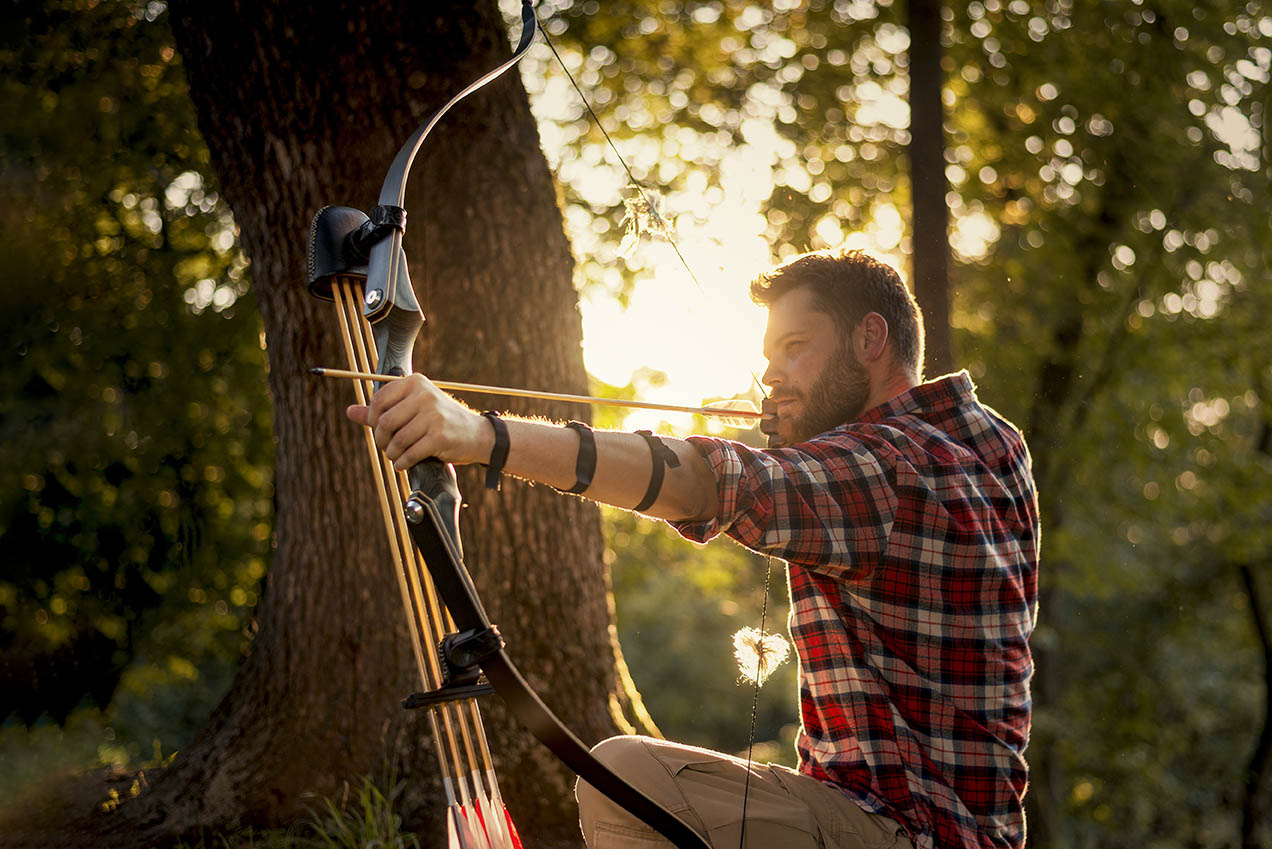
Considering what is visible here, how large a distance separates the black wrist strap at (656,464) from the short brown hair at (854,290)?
594 mm

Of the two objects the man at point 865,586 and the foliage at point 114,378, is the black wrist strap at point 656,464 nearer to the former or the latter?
the man at point 865,586

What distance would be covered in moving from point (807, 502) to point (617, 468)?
285 millimetres

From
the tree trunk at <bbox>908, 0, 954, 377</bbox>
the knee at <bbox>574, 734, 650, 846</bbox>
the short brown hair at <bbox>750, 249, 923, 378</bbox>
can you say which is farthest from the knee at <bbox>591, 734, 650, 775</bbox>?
the tree trunk at <bbox>908, 0, 954, 377</bbox>

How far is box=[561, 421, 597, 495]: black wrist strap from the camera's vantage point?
1.39m

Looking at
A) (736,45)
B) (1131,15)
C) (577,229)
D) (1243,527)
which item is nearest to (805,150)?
(736,45)

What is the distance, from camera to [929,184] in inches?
165

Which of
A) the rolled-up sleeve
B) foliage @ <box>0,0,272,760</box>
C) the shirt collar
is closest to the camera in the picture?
the rolled-up sleeve

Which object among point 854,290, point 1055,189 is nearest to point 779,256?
point 1055,189

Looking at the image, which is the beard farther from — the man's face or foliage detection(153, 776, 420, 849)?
foliage detection(153, 776, 420, 849)

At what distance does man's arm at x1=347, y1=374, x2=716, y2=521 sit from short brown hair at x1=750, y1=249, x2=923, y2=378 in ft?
1.88

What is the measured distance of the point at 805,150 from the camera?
23.0 ft

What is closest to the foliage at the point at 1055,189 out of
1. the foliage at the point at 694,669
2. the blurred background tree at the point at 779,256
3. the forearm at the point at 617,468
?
the blurred background tree at the point at 779,256

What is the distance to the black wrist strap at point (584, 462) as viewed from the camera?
1.39m

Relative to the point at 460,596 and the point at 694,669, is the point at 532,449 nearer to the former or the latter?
the point at 460,596
